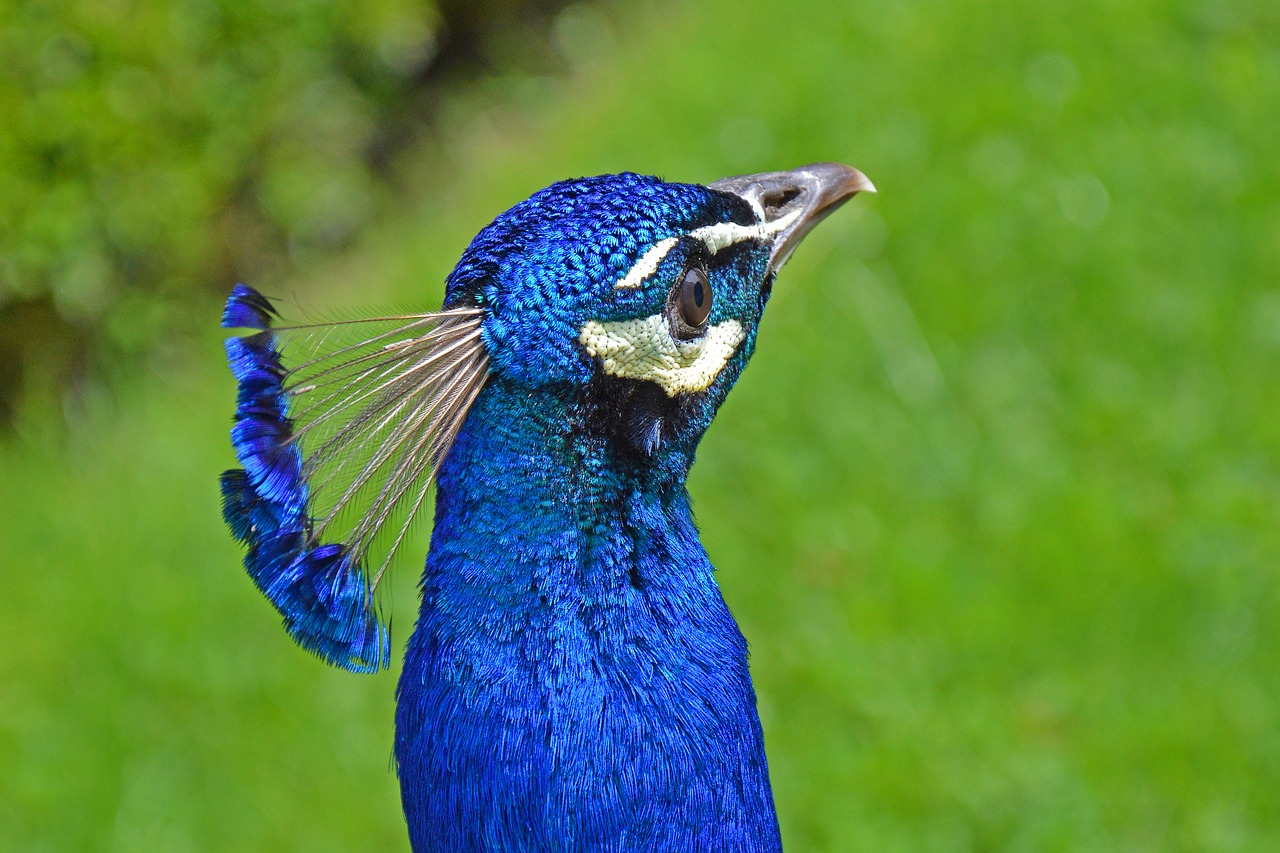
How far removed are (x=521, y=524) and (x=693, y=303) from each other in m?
0.26

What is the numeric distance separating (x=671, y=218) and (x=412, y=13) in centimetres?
284

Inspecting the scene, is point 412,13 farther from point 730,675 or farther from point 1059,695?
point 730,675

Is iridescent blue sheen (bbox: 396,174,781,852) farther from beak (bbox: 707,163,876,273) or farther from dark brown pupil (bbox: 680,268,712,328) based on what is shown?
beak (bbox: 707,163,876,273)

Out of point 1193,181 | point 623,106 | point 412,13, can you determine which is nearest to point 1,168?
point 412,13

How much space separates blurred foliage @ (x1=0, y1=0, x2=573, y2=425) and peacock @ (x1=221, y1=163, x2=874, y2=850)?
233 centimetres

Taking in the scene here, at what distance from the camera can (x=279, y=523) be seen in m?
1.01

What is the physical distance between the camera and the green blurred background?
2285 mm

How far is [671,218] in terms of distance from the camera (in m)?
1.11

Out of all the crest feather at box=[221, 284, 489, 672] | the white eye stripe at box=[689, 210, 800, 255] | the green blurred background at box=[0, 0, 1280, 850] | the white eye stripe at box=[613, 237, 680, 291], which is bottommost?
the crest feather at box=[221, 284, 489, 672]

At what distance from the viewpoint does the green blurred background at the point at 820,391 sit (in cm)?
229

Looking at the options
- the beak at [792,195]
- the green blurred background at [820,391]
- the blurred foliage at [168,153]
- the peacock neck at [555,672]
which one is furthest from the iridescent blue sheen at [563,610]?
the blurred foliage at [168,153]

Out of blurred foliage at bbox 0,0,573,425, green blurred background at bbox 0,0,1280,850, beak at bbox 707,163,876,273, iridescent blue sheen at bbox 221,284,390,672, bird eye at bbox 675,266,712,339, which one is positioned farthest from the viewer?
blurred foliage at bbox 0,0,573,425

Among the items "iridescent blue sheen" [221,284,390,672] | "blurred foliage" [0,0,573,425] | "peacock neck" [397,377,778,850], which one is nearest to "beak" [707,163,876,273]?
"peacock neck" [397,377,778,850]

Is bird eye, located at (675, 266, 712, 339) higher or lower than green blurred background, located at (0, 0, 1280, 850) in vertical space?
lower
